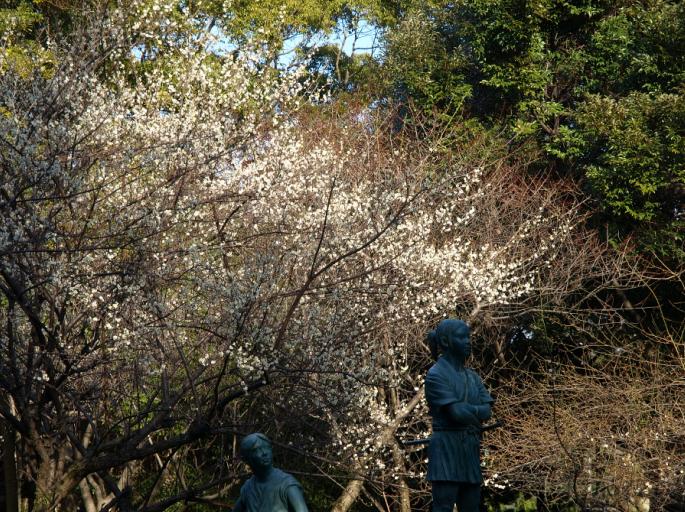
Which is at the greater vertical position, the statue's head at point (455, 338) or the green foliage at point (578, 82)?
the green foliage at point (578, 82)

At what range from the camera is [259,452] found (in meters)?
5.54

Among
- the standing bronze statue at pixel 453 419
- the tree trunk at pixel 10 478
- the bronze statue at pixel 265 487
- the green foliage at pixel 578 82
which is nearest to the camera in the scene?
the bronze statue at pixel 265 487

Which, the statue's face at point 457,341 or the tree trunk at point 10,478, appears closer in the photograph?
the statue's face at point 457,341

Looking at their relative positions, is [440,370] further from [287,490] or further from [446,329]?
[287,490]

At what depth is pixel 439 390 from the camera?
6262 mm

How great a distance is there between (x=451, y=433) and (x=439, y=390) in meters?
0.27

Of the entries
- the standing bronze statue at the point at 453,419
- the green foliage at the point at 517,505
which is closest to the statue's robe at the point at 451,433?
the standing bronze statue at the point at 453,419

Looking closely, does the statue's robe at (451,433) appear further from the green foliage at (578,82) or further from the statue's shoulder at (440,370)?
the green foliage at (578,82)

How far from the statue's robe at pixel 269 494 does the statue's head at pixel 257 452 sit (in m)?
0.07

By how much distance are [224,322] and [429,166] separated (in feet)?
26.7

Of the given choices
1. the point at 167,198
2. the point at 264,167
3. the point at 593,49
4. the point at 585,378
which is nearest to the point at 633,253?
the point at 585,378

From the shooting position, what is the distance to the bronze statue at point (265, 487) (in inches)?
214

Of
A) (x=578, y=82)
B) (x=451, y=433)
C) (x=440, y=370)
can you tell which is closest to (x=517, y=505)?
(x=578, y=82)

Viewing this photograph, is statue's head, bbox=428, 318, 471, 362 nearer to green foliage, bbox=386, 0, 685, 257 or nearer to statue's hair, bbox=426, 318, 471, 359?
statue's hair, bbox=426, 318, 471, 359
